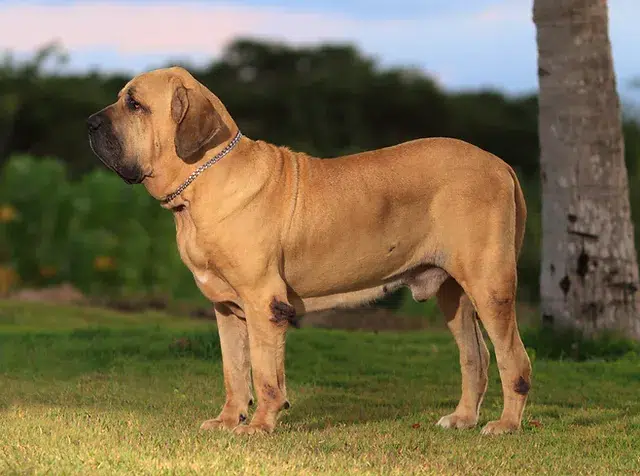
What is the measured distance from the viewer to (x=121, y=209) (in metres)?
17.3

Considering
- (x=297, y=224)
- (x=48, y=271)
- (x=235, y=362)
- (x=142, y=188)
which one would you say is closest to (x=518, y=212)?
(x=297, y=224)

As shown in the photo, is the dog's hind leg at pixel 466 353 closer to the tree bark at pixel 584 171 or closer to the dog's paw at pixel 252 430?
the dog's paw at pixel 252 430

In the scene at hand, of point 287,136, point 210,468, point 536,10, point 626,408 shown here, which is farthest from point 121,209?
point 210,468

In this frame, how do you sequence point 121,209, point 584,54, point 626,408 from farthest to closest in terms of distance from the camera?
point 121,209, point 584,54, point 626,408

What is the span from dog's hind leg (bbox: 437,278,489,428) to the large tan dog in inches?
0.6

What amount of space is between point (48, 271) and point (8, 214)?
3.51 feet

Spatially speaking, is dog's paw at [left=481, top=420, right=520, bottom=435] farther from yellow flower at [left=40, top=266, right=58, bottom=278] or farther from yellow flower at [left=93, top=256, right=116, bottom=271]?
yellow flower at [left=40, top=266, right=58, bottom=278]

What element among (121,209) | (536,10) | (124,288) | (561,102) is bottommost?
(124,288)

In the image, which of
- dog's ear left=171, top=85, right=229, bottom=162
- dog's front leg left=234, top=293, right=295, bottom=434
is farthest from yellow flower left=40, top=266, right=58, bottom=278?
dog's front leg left=234, top=293, right=295, bottom=434

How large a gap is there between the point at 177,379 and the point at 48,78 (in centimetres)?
1407

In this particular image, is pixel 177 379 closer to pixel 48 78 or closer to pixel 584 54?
pixel 584 54

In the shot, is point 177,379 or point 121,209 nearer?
point 177,379

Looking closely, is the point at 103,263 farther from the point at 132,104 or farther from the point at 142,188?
the point at 132,104

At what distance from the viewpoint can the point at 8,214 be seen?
17.5m
